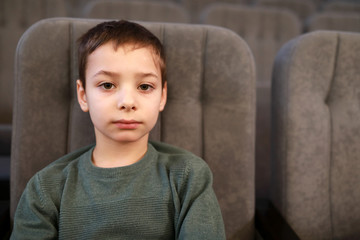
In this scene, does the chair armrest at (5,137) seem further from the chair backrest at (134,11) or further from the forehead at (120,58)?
the chair backrest at (134,11)

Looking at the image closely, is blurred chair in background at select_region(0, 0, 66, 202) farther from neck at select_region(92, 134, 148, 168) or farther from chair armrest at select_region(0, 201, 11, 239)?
neck at select_region(92, 134, 148, 168)

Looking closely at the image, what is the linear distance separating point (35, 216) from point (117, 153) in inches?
6.9

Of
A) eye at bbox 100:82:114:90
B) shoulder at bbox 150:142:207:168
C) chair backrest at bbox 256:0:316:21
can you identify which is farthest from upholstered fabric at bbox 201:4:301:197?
eye at bbox 100:82:114:90

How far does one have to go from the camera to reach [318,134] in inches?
26.5

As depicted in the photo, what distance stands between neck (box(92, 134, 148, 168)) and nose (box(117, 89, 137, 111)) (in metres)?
0.09

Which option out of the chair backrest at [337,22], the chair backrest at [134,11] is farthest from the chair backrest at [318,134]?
the chair backrest at [337,22]

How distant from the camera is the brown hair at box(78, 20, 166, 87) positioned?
1.65 feet

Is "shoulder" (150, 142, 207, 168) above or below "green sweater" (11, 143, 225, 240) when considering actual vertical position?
above

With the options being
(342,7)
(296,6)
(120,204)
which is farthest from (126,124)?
(342,7)

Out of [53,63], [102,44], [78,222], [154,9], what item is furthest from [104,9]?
[78,222]

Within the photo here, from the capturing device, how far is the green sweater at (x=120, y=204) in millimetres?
484

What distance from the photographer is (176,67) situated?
666 millimetres

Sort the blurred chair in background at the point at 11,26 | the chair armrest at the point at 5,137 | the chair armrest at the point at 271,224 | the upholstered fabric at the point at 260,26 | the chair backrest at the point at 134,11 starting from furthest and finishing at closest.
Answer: the upholstered fabric at the point at 260,26
the chair backrest at the point at 134,11
the blurred chair in background at the point at 11,26
the chair armrest at the point at 5,137
the chair armrest at the point at 271,224

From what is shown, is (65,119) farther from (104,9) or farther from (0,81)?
(104,9)
